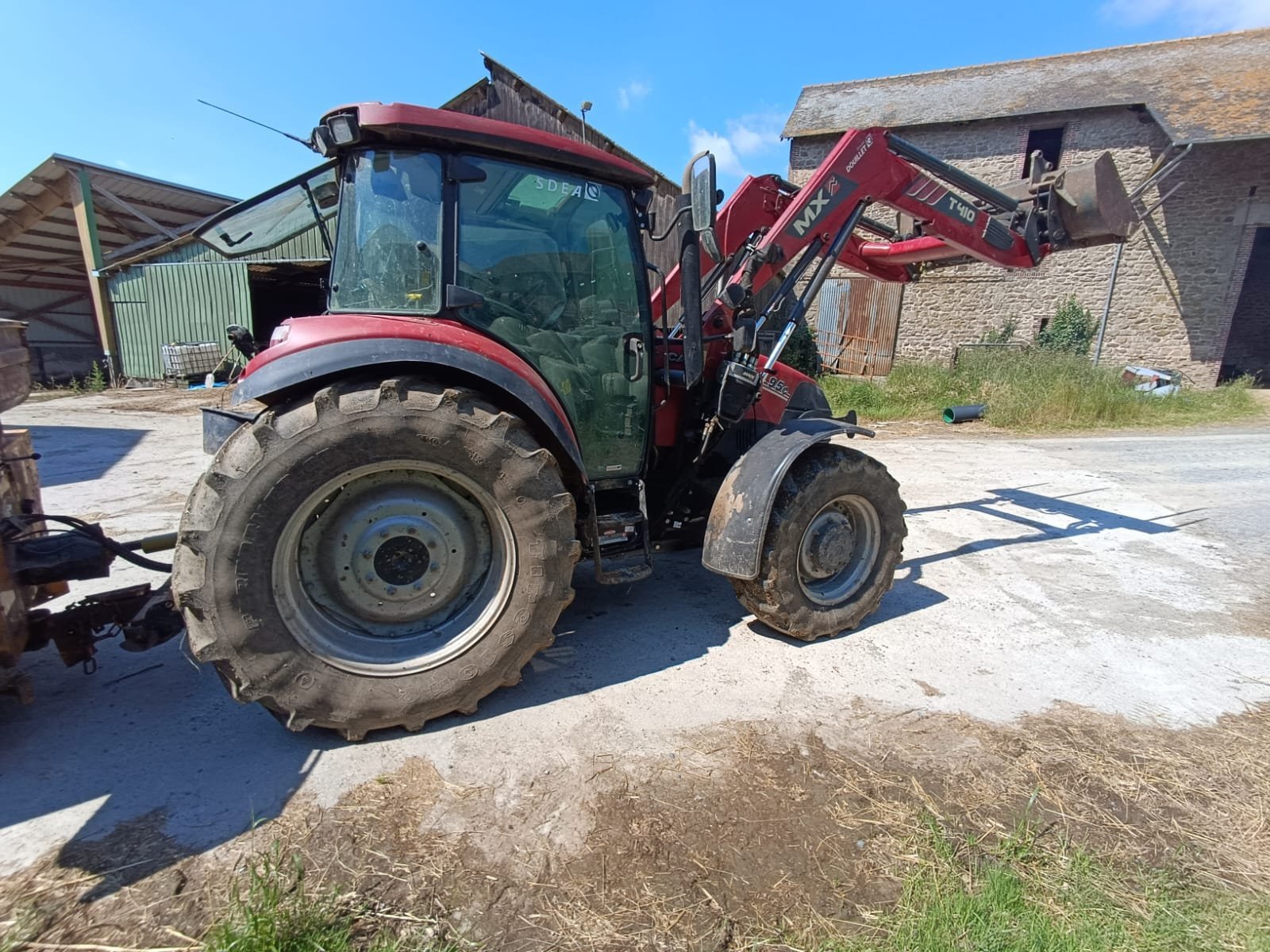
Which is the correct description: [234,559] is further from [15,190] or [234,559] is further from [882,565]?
[15,190]

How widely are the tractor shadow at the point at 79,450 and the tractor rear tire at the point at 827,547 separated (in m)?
7.06

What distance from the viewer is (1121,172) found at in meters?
16.4

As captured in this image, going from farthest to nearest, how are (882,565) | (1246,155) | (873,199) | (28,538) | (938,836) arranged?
(1246,155), (873,199), (882,565), (28,538), (938,836)

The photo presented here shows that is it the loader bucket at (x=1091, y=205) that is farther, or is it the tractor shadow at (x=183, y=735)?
the loader bucket at (x=1091, y=205)

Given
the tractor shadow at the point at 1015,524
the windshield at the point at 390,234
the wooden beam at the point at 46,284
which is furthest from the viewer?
the wooden beam at the point at 46,284

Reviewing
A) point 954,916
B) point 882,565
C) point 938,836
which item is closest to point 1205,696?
point 882,565

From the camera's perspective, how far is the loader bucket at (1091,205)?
4.02m

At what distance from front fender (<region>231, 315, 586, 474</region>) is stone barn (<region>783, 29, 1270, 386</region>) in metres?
16.0

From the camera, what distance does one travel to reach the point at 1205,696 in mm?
2951

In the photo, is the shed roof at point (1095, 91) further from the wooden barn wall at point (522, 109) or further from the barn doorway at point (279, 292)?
the barn doorway at point (279, 292)

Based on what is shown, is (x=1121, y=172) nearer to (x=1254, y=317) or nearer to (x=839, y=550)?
(x=1254, y=317)

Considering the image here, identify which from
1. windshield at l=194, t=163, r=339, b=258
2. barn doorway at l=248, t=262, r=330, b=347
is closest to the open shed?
barn doorway at l=248, t=262, r=330, b=347

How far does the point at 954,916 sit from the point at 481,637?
6.00ft

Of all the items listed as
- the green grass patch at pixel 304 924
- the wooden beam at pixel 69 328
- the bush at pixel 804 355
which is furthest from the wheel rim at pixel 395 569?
the wooden beam at pixel 69 328
